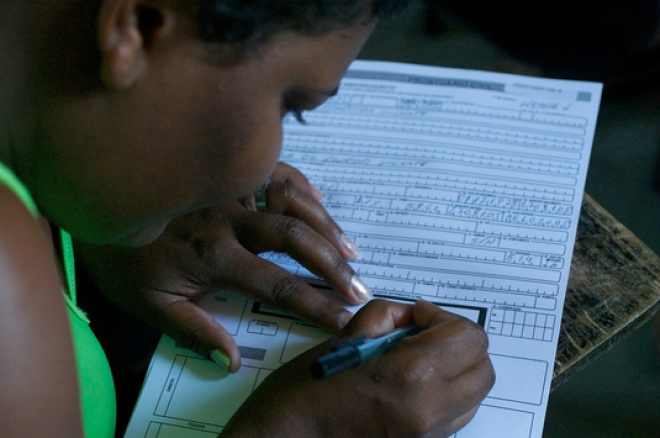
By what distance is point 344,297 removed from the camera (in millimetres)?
779

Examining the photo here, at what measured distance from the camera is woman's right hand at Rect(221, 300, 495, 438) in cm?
63

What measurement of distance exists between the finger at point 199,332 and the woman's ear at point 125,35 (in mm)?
307

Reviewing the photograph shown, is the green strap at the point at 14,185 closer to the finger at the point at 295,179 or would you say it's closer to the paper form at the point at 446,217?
the paper form at the point at 446,217

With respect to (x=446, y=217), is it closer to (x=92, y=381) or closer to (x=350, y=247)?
(x=350, y=247)

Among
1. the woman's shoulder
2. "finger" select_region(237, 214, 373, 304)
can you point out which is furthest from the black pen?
the woman's shoulder

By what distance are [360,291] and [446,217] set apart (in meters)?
0.14

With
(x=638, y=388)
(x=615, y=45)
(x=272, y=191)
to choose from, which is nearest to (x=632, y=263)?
(x=638, y=388)

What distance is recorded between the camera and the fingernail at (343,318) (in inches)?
28.9

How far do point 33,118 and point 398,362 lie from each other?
0.34 meters

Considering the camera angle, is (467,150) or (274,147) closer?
(274,147)

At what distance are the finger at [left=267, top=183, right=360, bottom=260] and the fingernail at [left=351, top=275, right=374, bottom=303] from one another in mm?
47

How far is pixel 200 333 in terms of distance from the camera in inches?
29.4

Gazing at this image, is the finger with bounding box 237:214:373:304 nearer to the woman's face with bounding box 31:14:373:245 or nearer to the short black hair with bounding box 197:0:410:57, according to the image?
the woman's face with bounding box 31:14:373:245

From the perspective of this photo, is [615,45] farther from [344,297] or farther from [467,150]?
[344,297]
